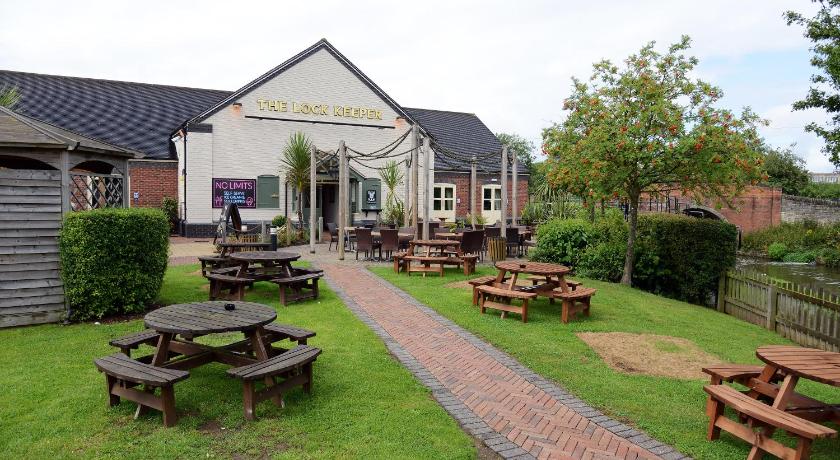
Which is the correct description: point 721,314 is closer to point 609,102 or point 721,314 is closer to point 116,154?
point 609,102

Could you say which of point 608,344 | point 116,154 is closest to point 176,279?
point 116,154

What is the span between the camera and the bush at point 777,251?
25609mm

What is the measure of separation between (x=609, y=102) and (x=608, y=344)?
6.21 metres

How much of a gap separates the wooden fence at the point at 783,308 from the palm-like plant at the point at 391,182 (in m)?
12.7

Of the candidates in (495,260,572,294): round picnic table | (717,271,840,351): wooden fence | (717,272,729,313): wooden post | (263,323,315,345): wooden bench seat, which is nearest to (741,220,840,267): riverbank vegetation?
(717,272,729,313): wooden post

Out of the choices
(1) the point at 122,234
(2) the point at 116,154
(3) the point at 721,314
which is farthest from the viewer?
(3) the point at 721,314

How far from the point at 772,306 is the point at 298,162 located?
14955 mm

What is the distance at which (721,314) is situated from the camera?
35.9 feet

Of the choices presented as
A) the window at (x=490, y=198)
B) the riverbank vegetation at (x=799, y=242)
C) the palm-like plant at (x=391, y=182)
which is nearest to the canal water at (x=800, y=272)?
the riverbank vegetation at (x=799, y=242)

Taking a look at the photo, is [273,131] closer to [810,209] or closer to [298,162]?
[298,162]

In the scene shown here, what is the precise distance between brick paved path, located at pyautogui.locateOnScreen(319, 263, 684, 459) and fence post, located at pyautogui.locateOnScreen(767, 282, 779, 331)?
596 cm

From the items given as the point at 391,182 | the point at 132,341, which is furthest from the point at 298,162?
the point at 132,341

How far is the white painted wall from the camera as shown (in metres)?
20.3

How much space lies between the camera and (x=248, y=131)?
68.4 ft
